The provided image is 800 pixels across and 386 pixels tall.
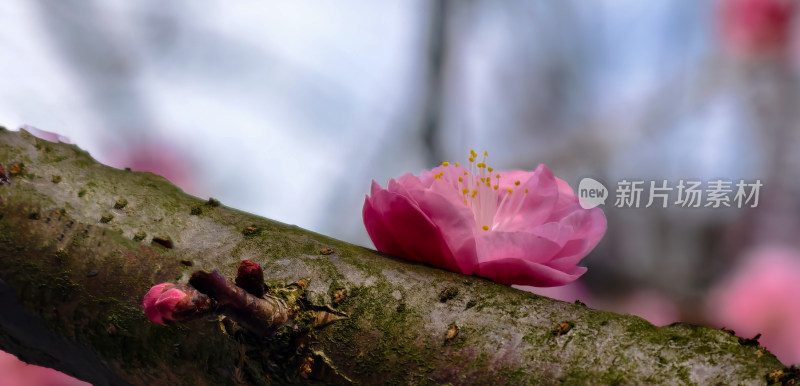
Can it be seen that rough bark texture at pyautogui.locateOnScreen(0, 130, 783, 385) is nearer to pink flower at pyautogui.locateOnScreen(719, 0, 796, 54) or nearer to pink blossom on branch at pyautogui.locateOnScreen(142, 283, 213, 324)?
pink blossom on branch at pyautogui.locateOnScreen(142, 283, 213, 324)

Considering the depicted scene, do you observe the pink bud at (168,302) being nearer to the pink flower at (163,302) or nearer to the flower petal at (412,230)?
the pink flower at (163,302)

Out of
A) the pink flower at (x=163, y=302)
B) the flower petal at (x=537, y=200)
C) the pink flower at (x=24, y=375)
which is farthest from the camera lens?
the pink flower at (x=24, y=375)

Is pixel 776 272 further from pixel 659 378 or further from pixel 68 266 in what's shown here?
pixel 68 266

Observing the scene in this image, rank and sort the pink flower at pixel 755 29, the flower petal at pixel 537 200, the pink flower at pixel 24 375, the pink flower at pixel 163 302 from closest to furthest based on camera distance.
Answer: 1. the pink flower at pixel 163 302
2. the flower petal at pixel 537 200
3. the pink flower at pixel 24 375
4. the pink flower at pixel 755 29

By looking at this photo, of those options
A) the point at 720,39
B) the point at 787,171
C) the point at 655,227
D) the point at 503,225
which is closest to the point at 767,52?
the point at 720,39

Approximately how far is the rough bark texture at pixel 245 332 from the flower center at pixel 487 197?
0.21 ft

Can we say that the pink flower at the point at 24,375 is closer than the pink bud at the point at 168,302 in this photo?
No

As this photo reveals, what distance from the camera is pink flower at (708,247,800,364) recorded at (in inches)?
28.2

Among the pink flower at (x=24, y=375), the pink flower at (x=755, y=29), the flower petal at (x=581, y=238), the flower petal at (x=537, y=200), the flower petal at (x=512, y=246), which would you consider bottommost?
the pink flower at (x=24, y=375)

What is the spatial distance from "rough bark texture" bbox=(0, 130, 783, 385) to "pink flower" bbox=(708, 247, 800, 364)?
567mm

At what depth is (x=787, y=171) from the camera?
83cm

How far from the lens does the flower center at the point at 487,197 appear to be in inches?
12.2

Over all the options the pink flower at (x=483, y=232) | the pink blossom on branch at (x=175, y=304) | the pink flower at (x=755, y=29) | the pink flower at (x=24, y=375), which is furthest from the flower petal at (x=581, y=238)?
the pink flower at (x=755, y=29)

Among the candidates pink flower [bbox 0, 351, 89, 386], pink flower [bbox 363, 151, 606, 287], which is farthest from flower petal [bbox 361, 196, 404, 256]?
pink flower [bbox 0, 351, 89, 386]
